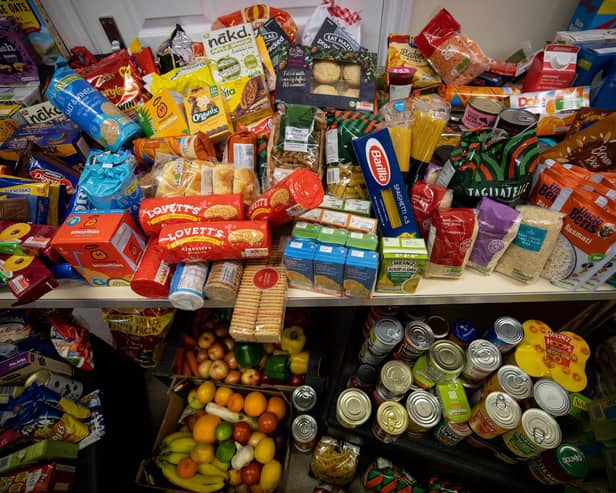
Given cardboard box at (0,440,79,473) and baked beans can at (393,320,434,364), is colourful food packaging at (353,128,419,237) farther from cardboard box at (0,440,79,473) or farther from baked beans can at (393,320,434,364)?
cardboard box at (0,440,79,473)

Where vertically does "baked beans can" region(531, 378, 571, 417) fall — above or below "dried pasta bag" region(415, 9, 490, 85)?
below

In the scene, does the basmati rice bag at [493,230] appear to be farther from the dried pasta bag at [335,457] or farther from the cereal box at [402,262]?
the dried pasta bag at [335,457]

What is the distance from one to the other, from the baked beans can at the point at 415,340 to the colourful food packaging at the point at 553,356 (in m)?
0.26

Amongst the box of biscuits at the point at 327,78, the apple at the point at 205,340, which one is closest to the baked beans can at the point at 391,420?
the apple at the point at 205,340

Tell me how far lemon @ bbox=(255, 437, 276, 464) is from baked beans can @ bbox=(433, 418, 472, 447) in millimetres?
636

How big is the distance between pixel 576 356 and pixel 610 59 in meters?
Answer: 1.10

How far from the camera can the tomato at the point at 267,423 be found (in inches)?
49.2

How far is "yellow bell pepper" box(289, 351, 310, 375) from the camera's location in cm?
130

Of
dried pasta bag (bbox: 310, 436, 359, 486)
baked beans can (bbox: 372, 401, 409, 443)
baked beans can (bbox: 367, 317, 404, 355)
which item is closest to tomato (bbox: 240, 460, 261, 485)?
dried pasta bag (bbox: 310, 436, 359, 486)

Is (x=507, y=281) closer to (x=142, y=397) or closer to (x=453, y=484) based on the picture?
(x=453, y=484)

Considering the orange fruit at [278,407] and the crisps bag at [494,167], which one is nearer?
the crisps bag at [494,167]

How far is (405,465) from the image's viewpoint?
124cm

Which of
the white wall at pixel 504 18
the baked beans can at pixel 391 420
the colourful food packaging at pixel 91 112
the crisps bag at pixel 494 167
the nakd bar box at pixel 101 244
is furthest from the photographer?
the white wall at pixel 504 18

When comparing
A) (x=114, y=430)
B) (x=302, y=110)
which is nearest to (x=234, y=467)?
(x=114, y=430)
